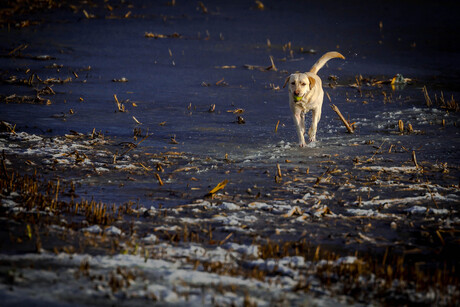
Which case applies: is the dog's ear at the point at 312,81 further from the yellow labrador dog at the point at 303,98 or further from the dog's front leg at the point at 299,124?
the dog's front leg at the point at 299,124

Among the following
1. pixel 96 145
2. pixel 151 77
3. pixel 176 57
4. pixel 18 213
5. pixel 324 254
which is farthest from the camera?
pixel 176 57

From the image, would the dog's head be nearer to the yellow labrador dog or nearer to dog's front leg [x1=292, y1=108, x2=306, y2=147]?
the yellow labrador dog

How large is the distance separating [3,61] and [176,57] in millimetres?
4892

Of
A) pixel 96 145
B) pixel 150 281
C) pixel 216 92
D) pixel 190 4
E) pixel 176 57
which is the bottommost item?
pixel 150 281

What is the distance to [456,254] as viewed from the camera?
5105 millimetres

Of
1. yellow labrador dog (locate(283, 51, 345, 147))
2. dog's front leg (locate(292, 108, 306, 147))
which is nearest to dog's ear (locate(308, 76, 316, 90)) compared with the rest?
yellow labrador dog (locate(283, 51, 345, 147))

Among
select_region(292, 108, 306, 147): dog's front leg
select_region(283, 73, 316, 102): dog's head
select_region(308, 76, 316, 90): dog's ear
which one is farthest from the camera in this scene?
select_region(308, 76, 316, 90): dog's ear

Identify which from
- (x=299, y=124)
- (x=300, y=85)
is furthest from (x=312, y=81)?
(x=299, y=124)

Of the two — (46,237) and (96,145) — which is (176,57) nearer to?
(96,145)

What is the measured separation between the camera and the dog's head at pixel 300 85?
9070 millimetres

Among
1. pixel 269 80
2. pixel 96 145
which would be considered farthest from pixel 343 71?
pixel 96 145

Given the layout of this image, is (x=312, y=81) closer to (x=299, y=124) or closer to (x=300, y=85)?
(x=300, y=85)

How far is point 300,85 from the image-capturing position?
9.16 meters

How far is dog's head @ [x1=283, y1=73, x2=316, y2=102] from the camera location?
29.8 feet
